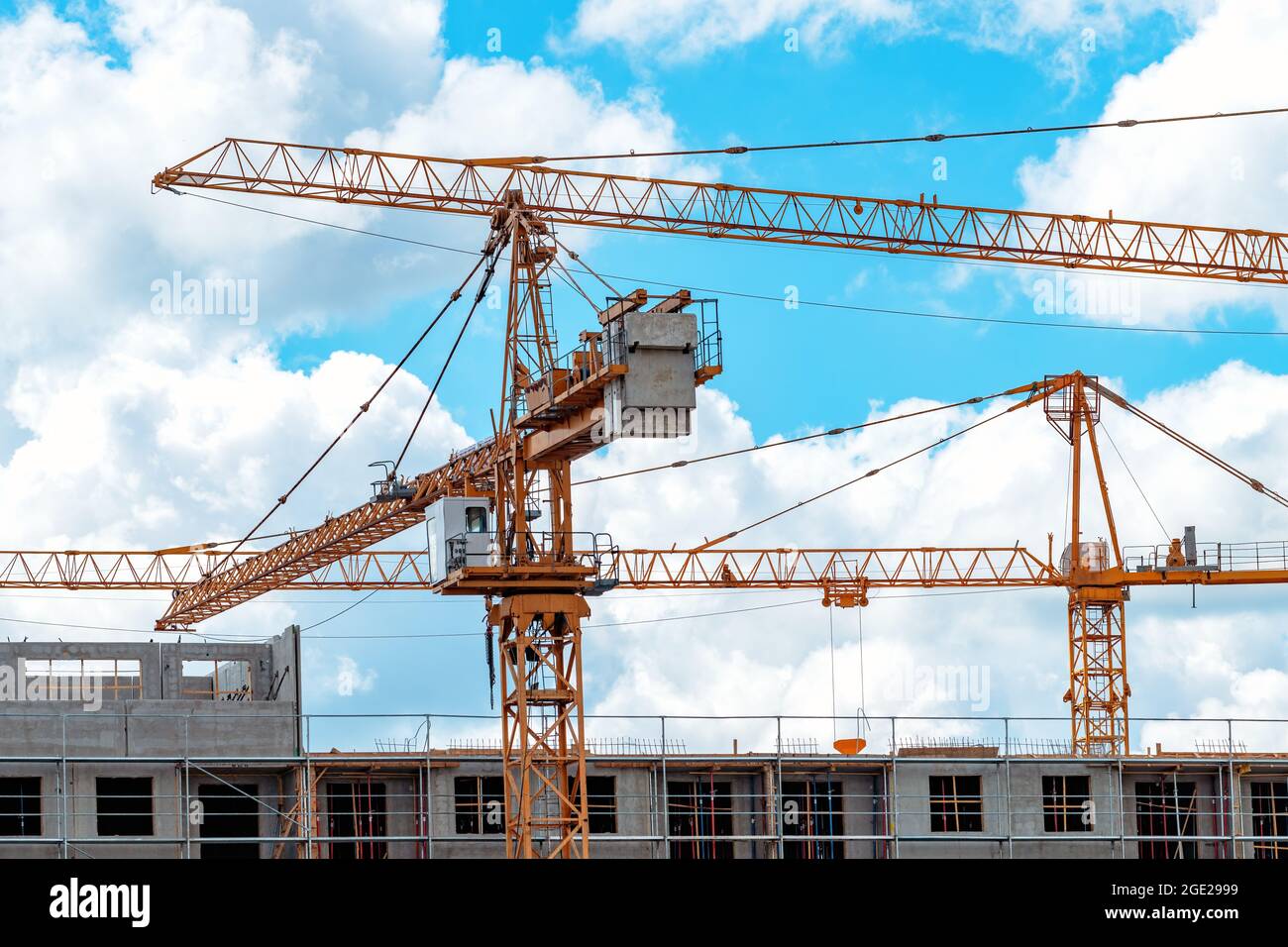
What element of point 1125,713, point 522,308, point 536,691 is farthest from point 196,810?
point 1125,713

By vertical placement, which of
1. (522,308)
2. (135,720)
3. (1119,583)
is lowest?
(135,720)

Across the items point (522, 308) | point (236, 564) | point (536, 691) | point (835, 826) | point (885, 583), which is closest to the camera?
point (835, 826)

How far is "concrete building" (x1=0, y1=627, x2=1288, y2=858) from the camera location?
51156 millimetres

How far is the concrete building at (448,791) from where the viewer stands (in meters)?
51.2

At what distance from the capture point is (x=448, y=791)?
183ft

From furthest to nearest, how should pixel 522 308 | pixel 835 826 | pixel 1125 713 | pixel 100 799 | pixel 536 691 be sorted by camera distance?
pixel 1125 713 < pixel 522 308 < pixel 536 691 < pixel 835 826 < pixel 100 799

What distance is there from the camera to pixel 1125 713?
3418 inches
